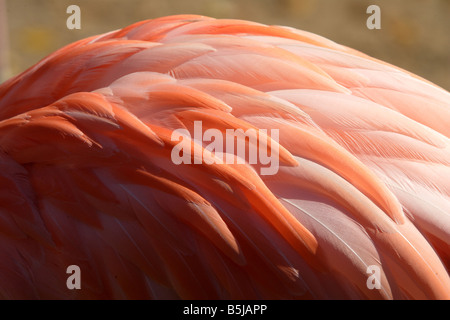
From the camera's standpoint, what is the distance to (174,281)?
1217mm

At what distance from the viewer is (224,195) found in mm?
1202

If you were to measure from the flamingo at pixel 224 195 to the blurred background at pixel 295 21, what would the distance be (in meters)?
2.21

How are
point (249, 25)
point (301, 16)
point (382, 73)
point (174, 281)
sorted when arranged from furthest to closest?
point (301, 16), point (249, 25), point (382, 73), point (174, 281)

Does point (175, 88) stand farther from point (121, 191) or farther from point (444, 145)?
point (444, 145)

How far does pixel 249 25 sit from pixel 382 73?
13.7 inches

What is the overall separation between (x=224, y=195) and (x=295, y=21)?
8.37 ft

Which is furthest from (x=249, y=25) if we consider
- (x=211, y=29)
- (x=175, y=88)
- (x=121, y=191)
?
(x=121, y=191)
